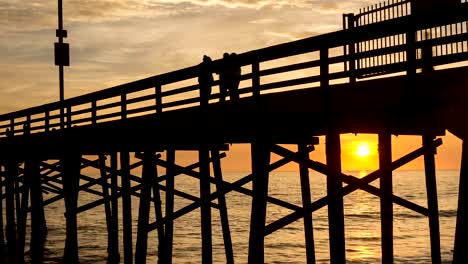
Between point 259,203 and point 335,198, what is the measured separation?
4.43 ft

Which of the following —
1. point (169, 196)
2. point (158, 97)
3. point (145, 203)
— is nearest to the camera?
point (158, 97)

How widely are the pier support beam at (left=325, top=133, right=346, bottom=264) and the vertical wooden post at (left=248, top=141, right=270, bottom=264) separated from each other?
1.15 meters

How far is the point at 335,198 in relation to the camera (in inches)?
377

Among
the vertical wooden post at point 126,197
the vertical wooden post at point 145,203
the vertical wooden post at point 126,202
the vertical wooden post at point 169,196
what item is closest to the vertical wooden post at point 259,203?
the vertical wooden post at point 169,196

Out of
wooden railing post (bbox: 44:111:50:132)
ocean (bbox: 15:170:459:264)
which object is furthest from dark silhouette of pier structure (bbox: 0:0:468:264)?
ocean (bbox: 15:170:459:264)

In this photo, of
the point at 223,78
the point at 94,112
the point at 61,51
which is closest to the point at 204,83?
the point at 223,78

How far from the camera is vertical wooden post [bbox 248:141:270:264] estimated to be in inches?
413

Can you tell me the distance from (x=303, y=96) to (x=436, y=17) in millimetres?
2588

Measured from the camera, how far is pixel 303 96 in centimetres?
1030

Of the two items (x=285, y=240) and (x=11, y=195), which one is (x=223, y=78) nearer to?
(x=11, y=195)

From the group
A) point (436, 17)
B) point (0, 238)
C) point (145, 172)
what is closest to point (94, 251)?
point (0, 238)

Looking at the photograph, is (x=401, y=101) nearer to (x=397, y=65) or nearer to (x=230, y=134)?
(x=397, y=65)

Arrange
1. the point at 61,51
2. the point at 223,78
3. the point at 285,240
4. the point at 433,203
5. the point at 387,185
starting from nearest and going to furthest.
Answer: the point at 387,185
the point at 433,203
the point at 223,78
the point at 61,51
the point at 285,240

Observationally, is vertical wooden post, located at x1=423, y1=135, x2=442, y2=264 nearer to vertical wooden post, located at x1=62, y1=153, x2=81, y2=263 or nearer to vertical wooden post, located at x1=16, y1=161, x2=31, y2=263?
vertical wooden post, located at x1=62, y1=153, x2=81, y2=263
